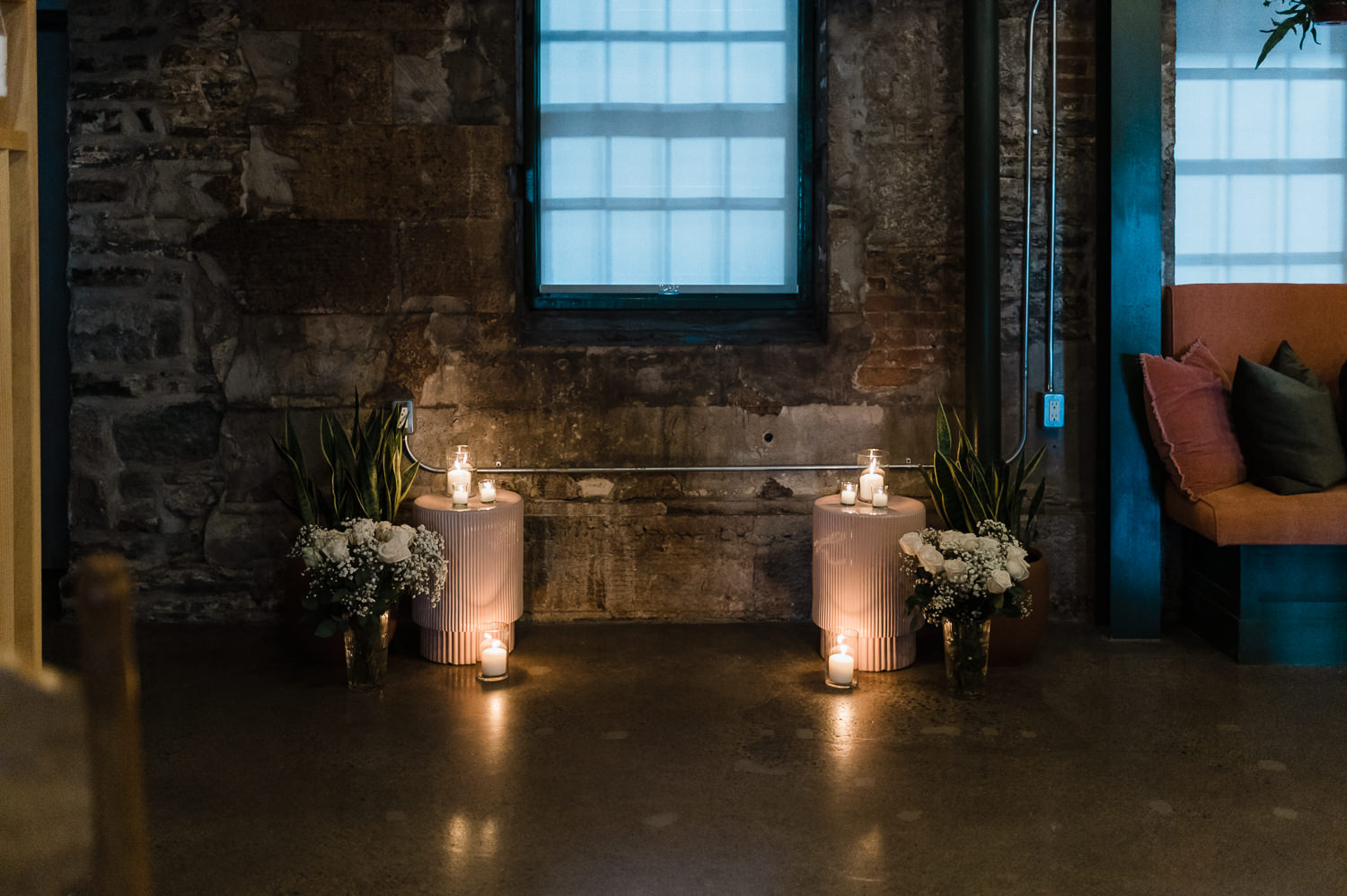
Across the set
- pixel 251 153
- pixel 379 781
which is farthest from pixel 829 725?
pixel 251 153

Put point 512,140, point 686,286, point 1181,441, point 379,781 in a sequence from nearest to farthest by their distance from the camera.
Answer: point 379,781, point 1181,441, point 512,140, point 686,286

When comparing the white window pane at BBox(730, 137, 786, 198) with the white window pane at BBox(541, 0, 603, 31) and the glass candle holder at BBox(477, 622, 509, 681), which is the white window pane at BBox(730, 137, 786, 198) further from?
the glass candle holder at BBox(477, 622, 509, 681)

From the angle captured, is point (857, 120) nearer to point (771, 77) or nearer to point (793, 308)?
point (771, 77)

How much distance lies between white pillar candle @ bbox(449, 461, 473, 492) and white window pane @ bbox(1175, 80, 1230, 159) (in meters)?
3.02

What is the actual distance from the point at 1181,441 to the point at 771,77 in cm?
204

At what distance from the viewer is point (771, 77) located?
4.24 meters

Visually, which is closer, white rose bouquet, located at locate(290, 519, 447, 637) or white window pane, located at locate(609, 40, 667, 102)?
white rose bouquet, located at locate(290, 519, 447, 637)

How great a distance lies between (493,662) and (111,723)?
2.51 meters

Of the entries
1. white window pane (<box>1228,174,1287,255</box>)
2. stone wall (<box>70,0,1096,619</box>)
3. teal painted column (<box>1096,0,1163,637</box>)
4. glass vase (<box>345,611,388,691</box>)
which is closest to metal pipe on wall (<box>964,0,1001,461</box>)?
stone wall (<box>70,0,1096,619</box>)

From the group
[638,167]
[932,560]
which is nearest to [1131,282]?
[932,560]

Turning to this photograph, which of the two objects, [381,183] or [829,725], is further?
[381,183]

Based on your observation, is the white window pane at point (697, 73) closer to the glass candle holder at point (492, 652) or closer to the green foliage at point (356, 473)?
the green foliage at point (356, 473)

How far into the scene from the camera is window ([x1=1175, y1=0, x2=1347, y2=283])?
14.0ft

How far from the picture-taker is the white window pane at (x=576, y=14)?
4203mm
